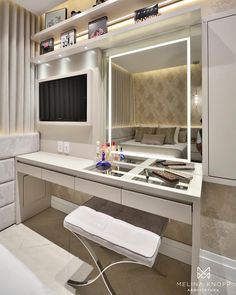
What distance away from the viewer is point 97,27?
1.78m

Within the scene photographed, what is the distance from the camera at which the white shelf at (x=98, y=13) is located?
5.22 ft

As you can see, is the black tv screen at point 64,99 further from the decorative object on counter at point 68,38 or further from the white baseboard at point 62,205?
the white baseboard at point 62,205

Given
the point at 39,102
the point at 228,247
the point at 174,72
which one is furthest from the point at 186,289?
the point at 39,102

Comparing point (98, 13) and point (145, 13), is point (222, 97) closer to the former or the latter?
point (145, 13)

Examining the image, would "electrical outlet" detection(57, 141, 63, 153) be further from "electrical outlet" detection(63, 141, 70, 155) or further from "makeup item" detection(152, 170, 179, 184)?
"makeup item" detection(152, 170, 179, 184)

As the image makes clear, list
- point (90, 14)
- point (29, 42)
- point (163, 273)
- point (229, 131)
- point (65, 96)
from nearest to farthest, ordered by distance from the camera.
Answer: point (229, 131) → point (163, 273) → point (90, 14) → point (65, 96) → point (29, 42)

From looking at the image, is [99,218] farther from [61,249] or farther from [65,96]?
[65,96]

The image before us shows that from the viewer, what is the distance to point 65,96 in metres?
2.09

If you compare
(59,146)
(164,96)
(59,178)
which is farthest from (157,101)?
(59,146)

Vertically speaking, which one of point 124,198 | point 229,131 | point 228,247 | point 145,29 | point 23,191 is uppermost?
point 145,29

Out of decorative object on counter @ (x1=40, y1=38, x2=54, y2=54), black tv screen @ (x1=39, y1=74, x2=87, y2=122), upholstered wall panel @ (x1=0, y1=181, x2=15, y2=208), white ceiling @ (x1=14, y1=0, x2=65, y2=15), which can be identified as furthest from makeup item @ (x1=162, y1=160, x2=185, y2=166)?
white ceiling @ (x1=14, y1=0, x2=65, y2=15)

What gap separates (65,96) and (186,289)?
2160 millimetres

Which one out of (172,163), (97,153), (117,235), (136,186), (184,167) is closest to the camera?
(117,235)

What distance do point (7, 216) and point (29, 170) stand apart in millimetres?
640
